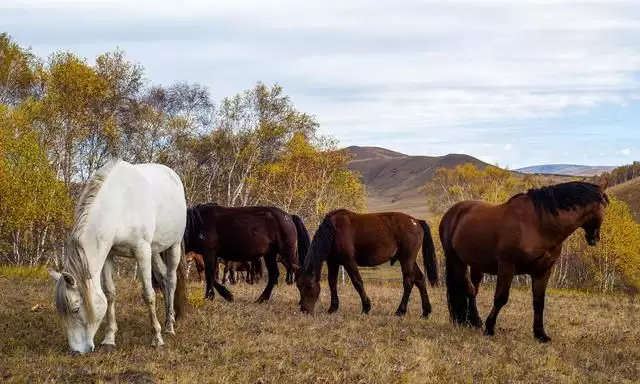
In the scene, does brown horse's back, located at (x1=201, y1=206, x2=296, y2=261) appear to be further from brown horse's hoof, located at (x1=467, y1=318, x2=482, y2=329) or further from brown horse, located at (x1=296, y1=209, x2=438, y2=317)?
brown horse's hoof, located at (x1=467, y1=318, x2=482, y2=329)

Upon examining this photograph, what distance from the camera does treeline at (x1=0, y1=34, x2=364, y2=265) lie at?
1312 inches

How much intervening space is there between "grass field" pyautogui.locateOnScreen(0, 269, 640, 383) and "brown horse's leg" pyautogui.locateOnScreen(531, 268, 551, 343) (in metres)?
0.21

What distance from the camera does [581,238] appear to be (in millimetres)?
58188

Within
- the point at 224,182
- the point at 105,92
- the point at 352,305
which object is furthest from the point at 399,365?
the point at 224,182

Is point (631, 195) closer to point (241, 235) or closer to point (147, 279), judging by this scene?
point (241, 235)

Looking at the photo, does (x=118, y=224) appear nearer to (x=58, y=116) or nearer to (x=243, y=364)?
(x=243, y=364)

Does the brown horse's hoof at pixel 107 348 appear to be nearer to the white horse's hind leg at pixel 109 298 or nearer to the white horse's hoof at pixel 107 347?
the white horse's hoof at pixel 107 347

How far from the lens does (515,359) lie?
28.0ft

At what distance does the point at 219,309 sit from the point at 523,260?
5413mm

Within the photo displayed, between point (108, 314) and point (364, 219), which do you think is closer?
point (108, 314)

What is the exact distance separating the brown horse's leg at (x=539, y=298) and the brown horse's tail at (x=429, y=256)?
335 cm

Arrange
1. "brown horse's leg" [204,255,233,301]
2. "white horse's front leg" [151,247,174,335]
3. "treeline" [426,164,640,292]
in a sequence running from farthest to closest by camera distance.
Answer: "treeline" [426,164,640,292] → "brown horse's leg" [204,255,233,301] → "white horse's front leg" [151,247,174,335]

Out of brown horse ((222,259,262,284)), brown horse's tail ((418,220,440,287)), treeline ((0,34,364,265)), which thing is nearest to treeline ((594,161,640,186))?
treeline ((0,34,364,265))

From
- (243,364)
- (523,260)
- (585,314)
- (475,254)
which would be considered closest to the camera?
(243,364)
